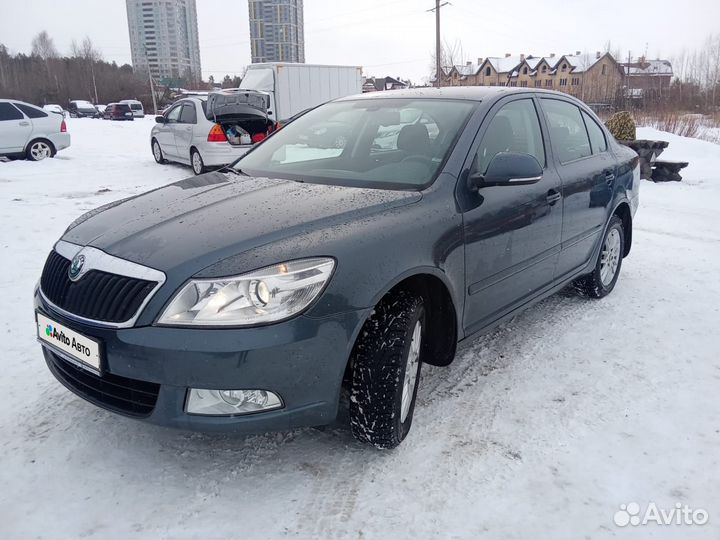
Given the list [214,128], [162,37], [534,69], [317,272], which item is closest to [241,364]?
[317,272]

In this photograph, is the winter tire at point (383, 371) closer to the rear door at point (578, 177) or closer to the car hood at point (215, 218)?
the car hood at point (215, 218)

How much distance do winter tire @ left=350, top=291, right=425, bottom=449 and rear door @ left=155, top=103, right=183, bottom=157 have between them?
1108 cm

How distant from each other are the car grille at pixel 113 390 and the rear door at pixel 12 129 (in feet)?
41.8

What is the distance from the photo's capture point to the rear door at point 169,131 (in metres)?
12.3

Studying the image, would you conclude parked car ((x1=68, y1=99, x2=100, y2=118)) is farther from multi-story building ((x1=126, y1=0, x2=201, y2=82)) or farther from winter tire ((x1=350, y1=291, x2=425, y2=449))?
winter tire ((x1=350, y1=291, x2=425, y2=449))

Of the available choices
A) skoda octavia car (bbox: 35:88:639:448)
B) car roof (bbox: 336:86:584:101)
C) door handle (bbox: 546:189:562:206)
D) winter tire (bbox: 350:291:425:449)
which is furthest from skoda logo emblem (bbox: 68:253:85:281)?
door handle (bbox: 546:189:562:206)

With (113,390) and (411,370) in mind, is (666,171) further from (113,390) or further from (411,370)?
(113,390)

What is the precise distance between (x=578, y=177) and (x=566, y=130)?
1.33 ft

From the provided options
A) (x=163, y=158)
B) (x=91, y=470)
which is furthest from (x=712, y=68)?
(x=91, y=470)

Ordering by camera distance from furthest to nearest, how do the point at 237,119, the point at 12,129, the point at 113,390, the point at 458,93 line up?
1. the point at 12,129
2. the point at 237,119
3. the point at 458,93
4. the point at 113,390

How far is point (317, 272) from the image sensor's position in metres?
2.14

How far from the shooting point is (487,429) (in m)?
2.76

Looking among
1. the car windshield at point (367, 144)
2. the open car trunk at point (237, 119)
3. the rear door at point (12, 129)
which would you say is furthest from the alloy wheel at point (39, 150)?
the car windshield at point (367, 144)

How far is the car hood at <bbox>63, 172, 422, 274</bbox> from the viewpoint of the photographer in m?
2.21
